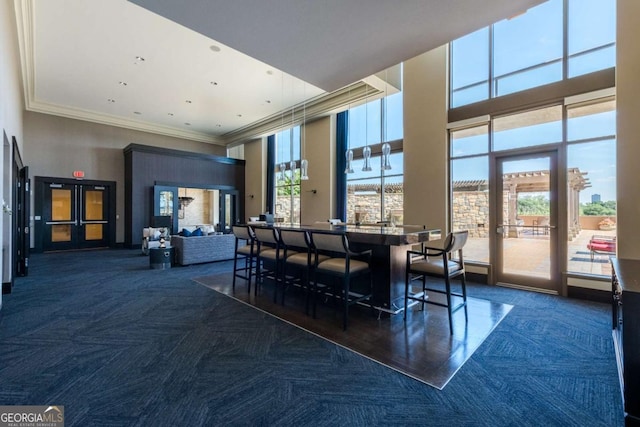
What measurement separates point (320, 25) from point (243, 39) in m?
0.82

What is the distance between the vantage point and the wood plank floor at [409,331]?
7.50 feet

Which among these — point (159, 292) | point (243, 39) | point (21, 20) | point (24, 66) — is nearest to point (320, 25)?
point (243, 39)

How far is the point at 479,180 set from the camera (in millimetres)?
5105

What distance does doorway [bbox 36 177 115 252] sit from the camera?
817 centimetres

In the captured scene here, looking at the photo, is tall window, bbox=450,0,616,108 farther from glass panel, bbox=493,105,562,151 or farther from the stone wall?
the stone wall

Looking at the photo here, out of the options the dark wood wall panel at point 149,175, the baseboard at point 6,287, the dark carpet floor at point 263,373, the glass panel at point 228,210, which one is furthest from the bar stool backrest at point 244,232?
the glass panel at point 228,210

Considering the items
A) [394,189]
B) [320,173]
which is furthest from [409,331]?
[320,173]

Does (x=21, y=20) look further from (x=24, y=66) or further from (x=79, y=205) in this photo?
(x=79, y=205)

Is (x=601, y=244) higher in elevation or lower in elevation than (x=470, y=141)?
lower

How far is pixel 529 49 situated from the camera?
4.66m

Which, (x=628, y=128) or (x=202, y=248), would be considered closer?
(x=628, y=128)

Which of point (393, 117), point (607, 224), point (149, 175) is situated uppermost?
point (393, 117)

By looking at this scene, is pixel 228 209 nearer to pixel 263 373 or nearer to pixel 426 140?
pixel 426 140

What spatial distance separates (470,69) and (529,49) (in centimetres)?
88
